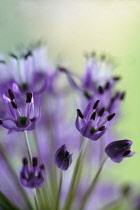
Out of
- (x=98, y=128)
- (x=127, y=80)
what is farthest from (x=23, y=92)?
(x=127, y=80)

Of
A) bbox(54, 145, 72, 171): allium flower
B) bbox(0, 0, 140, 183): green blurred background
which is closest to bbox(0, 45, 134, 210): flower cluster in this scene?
bbox(54, 145, 72, 171): allium flower

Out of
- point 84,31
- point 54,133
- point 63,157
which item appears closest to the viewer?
point 63,157

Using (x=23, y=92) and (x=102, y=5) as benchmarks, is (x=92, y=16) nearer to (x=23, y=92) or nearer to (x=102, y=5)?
(x=102, y=5)

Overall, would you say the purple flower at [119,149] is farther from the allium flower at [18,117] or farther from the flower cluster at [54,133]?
the allium flower at [18,117]

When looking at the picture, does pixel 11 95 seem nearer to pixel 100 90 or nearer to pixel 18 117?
pixel 18 117

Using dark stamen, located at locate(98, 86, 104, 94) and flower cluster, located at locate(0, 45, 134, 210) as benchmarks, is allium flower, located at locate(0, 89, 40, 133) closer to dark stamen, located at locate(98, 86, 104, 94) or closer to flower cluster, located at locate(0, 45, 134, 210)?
flower cluster, located at locate(0, 45, 134, 210)

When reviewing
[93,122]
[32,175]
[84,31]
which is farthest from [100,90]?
[84,31]
